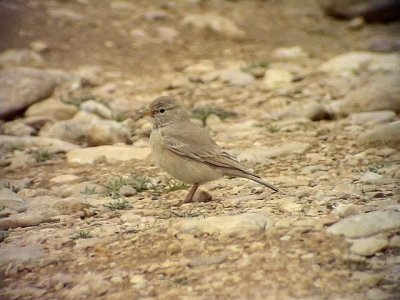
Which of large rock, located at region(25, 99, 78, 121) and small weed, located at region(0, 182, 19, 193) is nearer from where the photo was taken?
small weed, located at region(0, 182, 19, 193)

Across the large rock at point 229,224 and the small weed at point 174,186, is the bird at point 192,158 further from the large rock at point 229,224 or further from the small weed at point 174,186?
the large rock at point 229,224

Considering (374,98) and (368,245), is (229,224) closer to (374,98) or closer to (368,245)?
(368,245)

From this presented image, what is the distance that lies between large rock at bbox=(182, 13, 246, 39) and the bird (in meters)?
7.11

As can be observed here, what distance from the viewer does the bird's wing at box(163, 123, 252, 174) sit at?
643cm

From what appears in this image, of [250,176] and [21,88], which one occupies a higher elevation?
[250,176]

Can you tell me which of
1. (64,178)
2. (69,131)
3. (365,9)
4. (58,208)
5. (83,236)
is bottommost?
(64,178)

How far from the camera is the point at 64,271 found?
4863mm

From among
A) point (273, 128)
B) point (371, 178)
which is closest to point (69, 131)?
point (273, 128)

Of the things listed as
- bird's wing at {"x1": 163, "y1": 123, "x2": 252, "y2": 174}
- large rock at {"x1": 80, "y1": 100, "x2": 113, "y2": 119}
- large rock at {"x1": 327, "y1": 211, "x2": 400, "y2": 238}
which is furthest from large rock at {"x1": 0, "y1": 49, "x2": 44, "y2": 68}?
large rock at {"x1": 327, "y1": 211, "x2": 400, "y2": 238}

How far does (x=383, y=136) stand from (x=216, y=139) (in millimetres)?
2141

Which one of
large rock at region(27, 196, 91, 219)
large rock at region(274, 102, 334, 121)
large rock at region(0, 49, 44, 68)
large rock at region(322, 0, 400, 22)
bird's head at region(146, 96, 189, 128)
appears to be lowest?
large rock at region(27, 196, 91, 219)

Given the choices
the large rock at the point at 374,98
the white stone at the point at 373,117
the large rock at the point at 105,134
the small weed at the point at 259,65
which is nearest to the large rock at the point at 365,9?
the small weed at the point at 259,65

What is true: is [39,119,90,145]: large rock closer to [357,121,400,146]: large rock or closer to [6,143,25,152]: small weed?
[6,143,25,152]: small weed

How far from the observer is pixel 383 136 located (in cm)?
769
